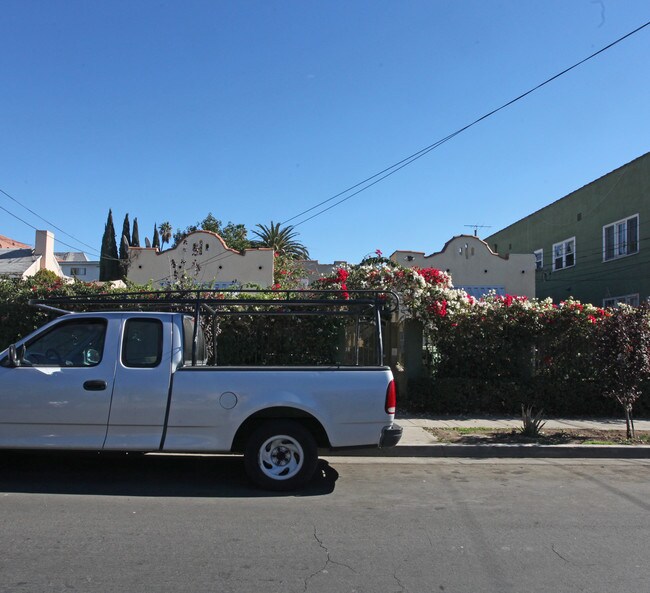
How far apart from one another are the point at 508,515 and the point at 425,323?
688cm

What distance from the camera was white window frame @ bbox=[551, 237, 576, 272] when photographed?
1136 inches

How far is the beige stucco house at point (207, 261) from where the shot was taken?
85.4 feet

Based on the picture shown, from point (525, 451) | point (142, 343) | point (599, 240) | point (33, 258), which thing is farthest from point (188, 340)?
point (33, 258)

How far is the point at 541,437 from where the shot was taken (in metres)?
9.38

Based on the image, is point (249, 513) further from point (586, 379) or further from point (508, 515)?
point (586, 379)

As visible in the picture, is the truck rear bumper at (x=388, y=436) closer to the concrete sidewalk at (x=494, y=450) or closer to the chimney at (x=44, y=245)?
the concrete sidewalk at (x=494, y=450)

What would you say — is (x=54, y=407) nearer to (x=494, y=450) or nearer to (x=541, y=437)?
(x=494, y=450)

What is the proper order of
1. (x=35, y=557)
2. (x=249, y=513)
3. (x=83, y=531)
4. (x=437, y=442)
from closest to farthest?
(x=35, y=557)
(x=83, y=531)
(x=249, y=513)
(x=437, y=442)

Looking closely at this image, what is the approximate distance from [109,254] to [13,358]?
169ft

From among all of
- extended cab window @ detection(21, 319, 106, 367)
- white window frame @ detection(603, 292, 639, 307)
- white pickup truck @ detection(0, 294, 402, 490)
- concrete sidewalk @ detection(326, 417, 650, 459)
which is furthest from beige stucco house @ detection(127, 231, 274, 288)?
white pickup truck @ detection(0, 294, 402, 490)

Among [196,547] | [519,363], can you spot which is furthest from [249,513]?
[519,363]

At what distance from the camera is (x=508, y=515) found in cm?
571

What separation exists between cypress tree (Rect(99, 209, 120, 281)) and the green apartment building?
123ft

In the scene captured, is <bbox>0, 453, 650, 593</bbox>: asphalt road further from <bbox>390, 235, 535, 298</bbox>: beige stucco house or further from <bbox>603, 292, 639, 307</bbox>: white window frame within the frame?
<bbox>390, 235, 535, 298</bbox>: beige stucco house
